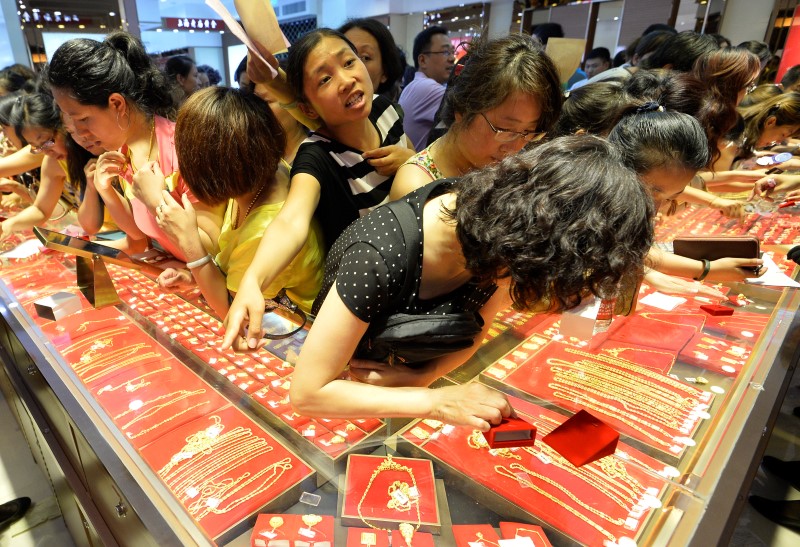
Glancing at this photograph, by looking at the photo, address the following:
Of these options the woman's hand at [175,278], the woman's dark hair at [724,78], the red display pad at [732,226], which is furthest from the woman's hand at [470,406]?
the red display pad at [732,226]

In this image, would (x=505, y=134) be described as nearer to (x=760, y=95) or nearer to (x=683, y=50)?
(x=683, y=50)

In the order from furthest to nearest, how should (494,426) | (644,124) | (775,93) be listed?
1. (775,93)
2. (644,124)
3. (494,426)

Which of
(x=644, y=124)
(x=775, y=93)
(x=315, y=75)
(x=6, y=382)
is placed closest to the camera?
(x=315, y=75)

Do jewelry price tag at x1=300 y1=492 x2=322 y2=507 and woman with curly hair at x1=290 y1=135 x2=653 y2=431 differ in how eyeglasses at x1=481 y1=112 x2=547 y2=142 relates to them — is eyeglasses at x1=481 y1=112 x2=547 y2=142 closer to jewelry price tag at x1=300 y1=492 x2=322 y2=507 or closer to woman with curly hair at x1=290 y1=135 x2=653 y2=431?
woman with curly hair at x1=290 y1=135 x2=653 y2=431

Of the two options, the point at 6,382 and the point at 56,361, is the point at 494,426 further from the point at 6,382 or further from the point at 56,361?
the point at 6,382

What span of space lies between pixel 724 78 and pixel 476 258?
1.95 metres

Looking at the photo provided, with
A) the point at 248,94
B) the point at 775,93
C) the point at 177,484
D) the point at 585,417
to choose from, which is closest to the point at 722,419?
the point at 585,417

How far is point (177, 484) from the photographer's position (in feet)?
3.29

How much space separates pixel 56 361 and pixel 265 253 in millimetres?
922

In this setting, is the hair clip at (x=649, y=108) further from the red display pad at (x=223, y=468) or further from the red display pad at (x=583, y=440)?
the red display pad at (x=223, y=468)

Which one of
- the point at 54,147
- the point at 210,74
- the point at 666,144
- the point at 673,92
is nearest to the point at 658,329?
the point at 666,144

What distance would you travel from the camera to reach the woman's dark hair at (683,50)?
2.40m

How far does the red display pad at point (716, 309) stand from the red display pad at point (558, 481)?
920 millimetres

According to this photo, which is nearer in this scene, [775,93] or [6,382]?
[6,382]
